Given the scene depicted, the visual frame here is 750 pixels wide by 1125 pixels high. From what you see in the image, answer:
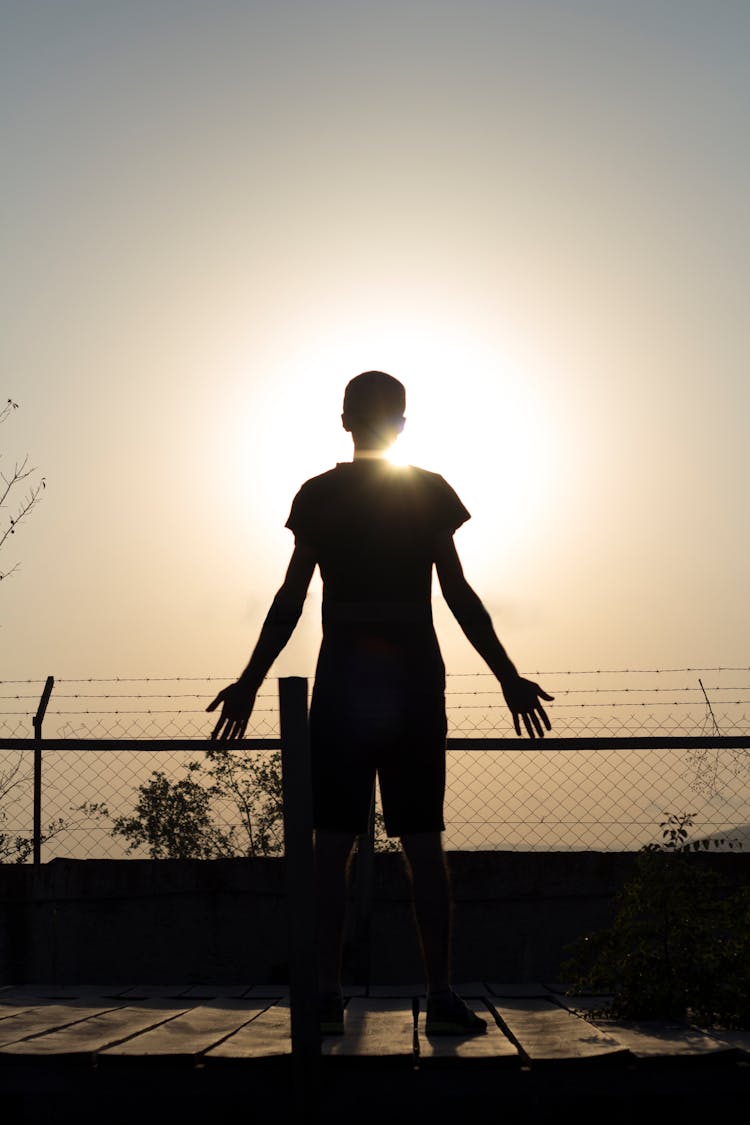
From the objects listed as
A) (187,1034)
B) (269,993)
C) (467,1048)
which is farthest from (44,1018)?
(467,1048)

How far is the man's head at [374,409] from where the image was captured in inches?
141

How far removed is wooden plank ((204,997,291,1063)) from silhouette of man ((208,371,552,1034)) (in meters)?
0.20

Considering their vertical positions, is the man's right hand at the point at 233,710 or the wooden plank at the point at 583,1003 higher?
the man's right hand at the point at 233,710

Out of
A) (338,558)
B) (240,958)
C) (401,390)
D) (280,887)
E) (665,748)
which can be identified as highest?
(401,390)

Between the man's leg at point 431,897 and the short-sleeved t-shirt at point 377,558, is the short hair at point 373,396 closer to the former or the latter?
the short-sleeved t-shirt at point 377,558

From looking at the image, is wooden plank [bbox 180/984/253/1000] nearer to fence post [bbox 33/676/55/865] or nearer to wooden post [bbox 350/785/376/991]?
wooden post [bbox 350/785/376/991]

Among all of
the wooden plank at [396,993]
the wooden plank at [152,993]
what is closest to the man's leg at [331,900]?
the wooden plank at [396,993]

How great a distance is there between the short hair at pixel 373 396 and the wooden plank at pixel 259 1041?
5.96 feet

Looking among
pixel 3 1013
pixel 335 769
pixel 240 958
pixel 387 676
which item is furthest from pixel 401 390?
pixel 240 958

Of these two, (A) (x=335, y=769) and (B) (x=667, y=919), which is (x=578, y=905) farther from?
(A) (x=335, y=769)

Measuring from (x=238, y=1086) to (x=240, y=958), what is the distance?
3798 mm

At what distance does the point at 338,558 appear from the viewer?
3.52 meters

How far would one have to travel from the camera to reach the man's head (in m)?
3.57

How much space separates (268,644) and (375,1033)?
45.8 inches
